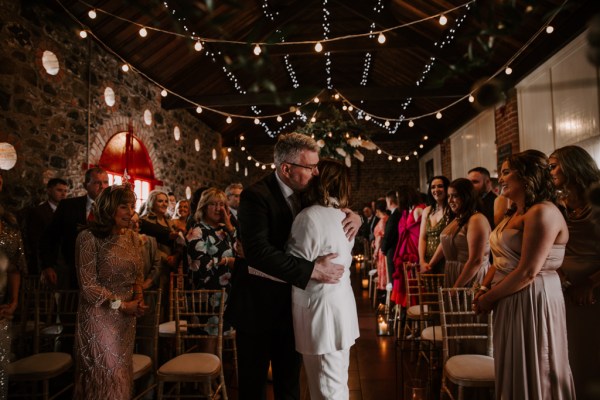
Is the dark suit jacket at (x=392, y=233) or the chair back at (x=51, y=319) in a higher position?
the dark suit jacket at (x=392, y=233)

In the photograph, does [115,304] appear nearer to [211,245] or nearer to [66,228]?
[211,245]

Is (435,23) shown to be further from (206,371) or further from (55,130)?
(206,371)

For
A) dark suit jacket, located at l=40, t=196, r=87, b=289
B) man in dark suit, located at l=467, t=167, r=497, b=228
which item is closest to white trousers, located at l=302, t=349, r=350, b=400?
man in dark suit, located at l=467, t=167, r=497, b=228

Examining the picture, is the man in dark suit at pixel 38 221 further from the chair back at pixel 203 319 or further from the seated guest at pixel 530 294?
the seated guest at pixel 530 294

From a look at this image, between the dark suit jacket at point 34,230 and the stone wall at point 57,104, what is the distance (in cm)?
18

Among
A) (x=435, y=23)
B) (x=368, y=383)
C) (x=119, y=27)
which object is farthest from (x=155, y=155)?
(x=368, y=383)

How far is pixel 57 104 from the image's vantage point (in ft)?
18.0

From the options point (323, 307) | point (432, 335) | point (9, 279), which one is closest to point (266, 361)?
point (323, 307)

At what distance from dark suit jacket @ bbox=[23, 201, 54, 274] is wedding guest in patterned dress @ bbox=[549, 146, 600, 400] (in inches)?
183

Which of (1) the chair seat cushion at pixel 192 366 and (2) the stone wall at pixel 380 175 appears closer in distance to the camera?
(1) the chair seat cushion at pixel 192 366

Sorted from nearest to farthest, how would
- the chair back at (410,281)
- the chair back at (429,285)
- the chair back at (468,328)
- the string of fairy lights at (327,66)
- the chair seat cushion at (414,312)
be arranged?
the chair back at (468,328)
the chair back at (429,285)
the chair back at (410,281)
the chair seat cushion at (414,312)
the string of fairy lights at (327,66)

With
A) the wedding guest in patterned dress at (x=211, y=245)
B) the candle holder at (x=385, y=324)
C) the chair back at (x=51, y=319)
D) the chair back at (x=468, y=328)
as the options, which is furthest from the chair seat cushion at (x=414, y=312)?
the chair back at (x=51, y=319)

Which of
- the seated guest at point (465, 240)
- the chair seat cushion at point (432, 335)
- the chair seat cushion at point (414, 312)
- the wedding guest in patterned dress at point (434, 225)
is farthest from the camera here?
the wedding guest in patterned dress at point (434, 225)

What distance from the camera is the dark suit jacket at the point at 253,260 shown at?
1942 millimetres
